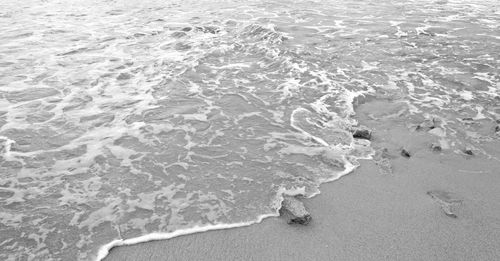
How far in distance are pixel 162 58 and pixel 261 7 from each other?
26.4 feet

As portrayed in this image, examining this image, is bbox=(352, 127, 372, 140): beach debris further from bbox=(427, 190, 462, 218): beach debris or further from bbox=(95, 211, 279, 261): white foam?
bbox=(95, 211, 279, 261): white foam

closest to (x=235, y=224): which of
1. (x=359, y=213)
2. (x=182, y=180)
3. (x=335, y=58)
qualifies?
(x=182, y=180)

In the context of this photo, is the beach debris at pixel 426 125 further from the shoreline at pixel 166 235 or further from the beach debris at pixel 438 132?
the shoreline at pixel 166 235

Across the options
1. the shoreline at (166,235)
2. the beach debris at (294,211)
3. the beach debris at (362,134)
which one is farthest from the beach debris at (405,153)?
the shoreline at (166,235)

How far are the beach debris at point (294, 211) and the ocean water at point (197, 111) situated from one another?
0.45 ft

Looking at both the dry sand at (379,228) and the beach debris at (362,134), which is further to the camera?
the beach debris at (362,134)

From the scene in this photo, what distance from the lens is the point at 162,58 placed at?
1062 cm

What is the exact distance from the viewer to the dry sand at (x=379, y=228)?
4.23 meters

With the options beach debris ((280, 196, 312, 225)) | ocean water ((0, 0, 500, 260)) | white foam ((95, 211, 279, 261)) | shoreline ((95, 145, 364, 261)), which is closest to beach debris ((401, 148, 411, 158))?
ocean water ((0, 0, 500, 260))

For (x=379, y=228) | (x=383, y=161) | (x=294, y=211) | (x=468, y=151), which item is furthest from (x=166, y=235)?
(x=468, y=151)

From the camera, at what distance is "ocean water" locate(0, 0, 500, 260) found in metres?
4.91

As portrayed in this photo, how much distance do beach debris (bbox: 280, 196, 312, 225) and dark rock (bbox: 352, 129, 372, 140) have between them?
205 centimetres

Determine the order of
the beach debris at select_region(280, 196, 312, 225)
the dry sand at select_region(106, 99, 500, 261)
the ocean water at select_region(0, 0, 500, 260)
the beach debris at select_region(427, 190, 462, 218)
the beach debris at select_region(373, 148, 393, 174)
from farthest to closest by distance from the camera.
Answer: the beach debris at select_region(373, 148, 393, 174)
the ocean water at select_region(0, 0, 500, 260)
the beach debris at select_region(427, 190, 462, 218)
the beach debris at select_region(280, 196, 312, 225)
the dry sand at select_region(106, 99, 500, 261)

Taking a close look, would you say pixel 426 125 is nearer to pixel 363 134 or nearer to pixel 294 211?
pixel 363 134
